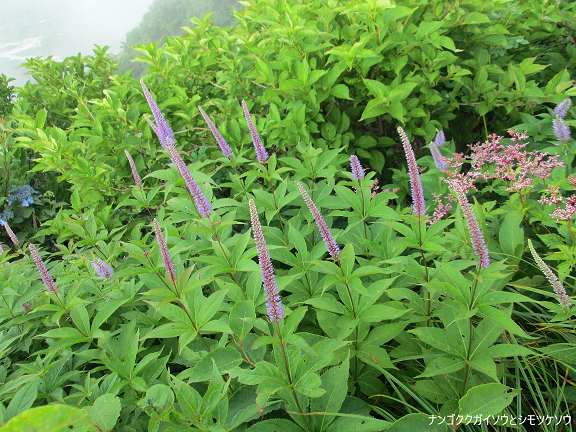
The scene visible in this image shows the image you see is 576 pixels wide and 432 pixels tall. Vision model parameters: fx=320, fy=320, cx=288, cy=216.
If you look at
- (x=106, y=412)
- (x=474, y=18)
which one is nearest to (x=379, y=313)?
(x=106, y=412)

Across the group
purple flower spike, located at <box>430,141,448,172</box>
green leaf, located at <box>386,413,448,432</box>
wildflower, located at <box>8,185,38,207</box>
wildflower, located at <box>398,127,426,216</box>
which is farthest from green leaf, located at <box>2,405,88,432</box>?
wildflower, located at <box>8,185,38,207</box>

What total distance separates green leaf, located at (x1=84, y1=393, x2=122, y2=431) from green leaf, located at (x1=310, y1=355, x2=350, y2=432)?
0.80m

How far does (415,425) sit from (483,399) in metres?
0.32

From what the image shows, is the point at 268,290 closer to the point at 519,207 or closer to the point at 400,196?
the point at 519,207

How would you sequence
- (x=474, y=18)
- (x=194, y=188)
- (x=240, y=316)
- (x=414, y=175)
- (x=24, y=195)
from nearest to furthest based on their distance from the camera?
(x=240, y=316), (x=414, y=175), (x=194, y=188), (x=474, y=18), (x=24, y=195)

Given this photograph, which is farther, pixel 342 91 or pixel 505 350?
pixel 342 91

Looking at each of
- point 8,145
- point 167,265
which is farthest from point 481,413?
point 8,145

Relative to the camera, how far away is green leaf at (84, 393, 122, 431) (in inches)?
48.9

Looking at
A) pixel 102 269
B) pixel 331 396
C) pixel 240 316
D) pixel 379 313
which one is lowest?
pixel 331 396

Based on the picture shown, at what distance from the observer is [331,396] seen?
4.71 feet

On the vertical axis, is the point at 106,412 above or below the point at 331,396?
above

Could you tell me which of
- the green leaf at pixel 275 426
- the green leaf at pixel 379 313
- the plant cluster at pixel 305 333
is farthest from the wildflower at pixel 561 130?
the green leaf at pixel 275 426

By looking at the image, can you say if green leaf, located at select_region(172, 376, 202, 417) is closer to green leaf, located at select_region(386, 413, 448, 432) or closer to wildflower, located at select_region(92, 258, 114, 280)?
green leaf, located at select_region(386, 413, 448, 432)

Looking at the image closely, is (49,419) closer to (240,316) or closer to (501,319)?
(240,316)
